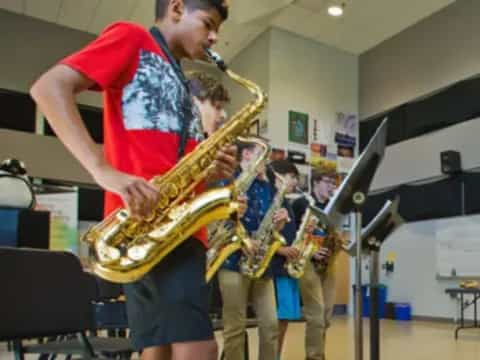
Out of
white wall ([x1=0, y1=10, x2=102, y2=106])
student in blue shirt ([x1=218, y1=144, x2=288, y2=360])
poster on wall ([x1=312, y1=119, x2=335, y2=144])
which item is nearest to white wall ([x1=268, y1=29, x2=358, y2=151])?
poster on wall ([x1=312, y1=119, x2=335, y2=144])

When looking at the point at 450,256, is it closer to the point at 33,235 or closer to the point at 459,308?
Result: the point at 459,308

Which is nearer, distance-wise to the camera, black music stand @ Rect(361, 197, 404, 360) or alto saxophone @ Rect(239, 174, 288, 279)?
black music stand @ Rect(361, 197, 404, 360)

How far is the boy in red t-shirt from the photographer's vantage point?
4.49ft

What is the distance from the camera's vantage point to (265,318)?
325 centimetres

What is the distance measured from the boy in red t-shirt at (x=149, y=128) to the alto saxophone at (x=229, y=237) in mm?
1493

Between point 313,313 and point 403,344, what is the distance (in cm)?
209

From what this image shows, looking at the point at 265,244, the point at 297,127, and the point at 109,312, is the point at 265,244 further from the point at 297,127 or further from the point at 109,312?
the point at 297,127

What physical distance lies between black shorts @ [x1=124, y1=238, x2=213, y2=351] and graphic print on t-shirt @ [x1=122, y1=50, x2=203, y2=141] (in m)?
0.38

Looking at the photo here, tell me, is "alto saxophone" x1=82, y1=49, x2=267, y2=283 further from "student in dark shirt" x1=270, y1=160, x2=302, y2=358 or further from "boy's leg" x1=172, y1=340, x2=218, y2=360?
"student in dark shirt" x1=270, y1=160, x2=302, y2=358

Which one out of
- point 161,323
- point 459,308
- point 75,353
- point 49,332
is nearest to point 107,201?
point 161,323

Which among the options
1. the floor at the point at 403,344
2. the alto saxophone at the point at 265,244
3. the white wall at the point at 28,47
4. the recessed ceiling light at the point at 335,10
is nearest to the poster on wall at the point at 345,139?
the recessed ceiling light at the point at 335,10

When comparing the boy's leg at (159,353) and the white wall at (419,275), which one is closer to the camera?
the boy's leg at (159,353)

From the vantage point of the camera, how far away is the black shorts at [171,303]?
1.43 m

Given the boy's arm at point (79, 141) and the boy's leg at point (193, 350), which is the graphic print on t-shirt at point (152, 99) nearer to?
the boy's arm at point (79, 141)
